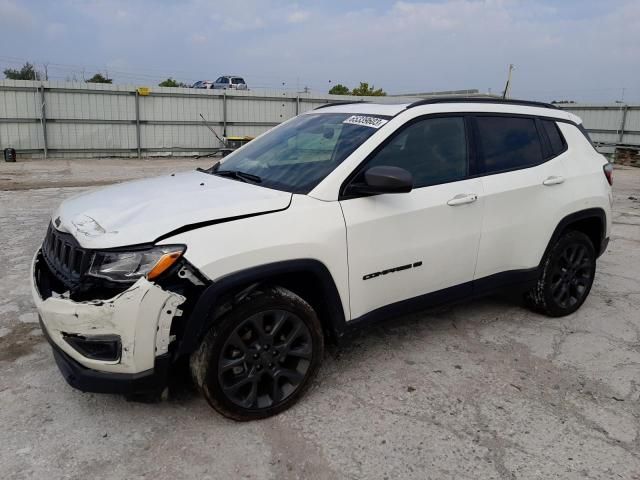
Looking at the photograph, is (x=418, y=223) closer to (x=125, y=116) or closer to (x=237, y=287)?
(x=237, y=287)

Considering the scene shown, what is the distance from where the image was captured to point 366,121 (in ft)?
11.0

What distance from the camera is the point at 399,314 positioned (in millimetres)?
3320

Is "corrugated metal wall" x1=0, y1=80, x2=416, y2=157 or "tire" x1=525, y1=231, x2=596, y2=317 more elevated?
"corrugated metal wall" x1=0, y1=80, x2=416, y2=157

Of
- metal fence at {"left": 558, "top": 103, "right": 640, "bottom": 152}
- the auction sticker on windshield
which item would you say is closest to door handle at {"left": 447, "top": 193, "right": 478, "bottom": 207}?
the auction sticker on windshield

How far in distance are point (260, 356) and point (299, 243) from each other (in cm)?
63

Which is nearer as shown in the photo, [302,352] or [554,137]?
[302,352]

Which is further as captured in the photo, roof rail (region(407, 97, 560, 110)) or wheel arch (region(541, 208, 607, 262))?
wheel arch (region(541, 208, 607, 262))

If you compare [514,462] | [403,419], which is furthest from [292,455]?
[514,462]

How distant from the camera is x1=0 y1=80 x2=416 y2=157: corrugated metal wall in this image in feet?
56.7

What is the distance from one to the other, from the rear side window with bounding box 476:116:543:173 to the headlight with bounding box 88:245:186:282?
2.26 meters

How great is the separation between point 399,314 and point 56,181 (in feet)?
38.0

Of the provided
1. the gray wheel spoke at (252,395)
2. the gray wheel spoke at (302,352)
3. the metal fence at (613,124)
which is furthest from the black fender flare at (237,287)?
the metal fence at (613,124)

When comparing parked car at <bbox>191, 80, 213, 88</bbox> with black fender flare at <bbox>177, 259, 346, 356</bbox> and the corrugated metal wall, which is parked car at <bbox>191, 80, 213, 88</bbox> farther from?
black fender flare at <bbox>177, 259, 346, 356</bbox>

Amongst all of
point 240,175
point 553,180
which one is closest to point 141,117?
point 240,175
